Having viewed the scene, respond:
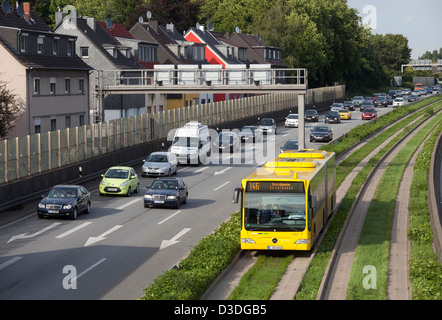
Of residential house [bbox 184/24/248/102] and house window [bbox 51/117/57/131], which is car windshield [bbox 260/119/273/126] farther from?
residential house [bbox 184/24/248/102]

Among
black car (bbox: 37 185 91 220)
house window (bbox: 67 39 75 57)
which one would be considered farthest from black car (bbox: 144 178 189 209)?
house window (bbox: 67 39 75 57)

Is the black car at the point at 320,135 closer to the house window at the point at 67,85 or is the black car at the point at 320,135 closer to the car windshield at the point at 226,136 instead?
the car windshield at the point at 226,136

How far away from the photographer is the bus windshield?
25.2m

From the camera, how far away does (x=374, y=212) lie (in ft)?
115

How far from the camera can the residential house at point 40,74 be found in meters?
57.9

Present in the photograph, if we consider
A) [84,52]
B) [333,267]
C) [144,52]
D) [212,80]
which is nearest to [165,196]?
[333,267]

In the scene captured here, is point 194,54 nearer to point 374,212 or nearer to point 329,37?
point 329,37

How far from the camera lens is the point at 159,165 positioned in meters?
47.8

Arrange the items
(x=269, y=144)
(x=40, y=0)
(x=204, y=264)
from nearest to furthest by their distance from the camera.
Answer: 1. (x=204, y=264)
2. (x=269, y=144)
3. (x=40, y=0)

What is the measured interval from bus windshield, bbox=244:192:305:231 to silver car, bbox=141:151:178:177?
22546mm

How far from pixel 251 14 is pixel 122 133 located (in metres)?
99.6

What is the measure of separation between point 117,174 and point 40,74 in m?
21.8

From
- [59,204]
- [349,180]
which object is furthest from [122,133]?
[59,204]

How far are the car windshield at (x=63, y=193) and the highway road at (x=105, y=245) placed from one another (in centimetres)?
111
